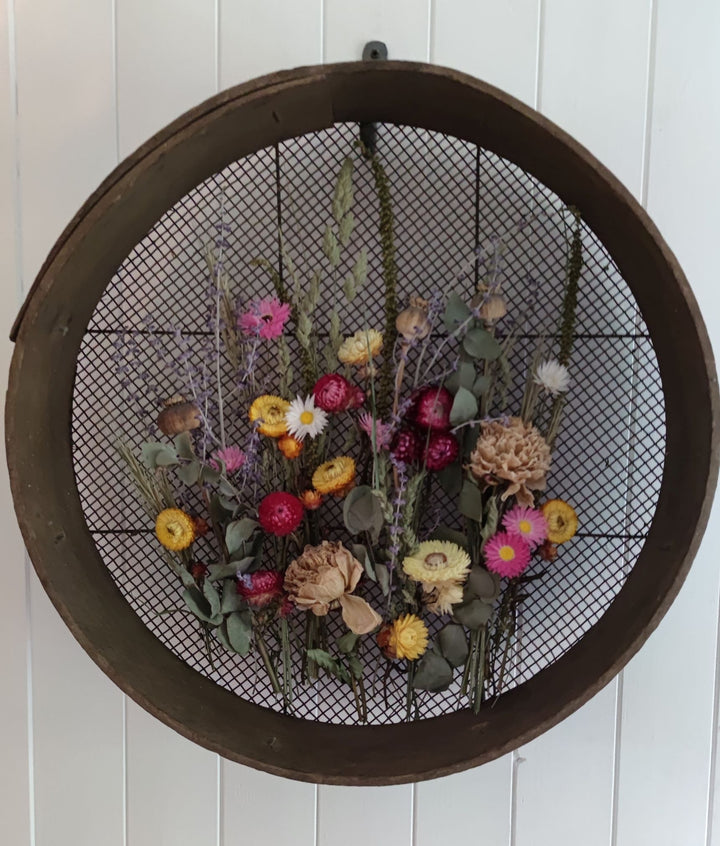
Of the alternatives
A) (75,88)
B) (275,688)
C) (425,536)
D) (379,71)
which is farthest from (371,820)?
(75,88)

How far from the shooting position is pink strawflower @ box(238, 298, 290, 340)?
64 cm

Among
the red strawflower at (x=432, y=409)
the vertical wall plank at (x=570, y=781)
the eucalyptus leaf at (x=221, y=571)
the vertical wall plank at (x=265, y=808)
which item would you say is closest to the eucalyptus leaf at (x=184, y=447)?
the eucalyptus leaf at (x=221, y=571)

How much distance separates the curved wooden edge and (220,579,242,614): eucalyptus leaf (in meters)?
0.10

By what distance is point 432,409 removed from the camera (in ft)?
2.04

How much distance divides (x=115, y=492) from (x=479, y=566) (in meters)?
0.41

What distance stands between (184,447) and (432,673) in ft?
1.06

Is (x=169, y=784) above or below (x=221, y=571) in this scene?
below

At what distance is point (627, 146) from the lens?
734mm

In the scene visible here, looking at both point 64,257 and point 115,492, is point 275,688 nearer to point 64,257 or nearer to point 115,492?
point 115,492

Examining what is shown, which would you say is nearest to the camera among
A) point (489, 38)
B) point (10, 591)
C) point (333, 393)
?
point (333, 393)

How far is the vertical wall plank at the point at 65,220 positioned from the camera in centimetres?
76

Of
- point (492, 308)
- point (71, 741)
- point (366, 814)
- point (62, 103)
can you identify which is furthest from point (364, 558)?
point (62, 103)

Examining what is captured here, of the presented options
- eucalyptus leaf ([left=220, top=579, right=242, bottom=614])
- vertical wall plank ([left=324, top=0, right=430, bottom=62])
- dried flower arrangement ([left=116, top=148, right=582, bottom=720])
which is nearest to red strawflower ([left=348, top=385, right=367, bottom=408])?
dried flower arrangement ([left=116, top=148, right=582, bottom=720])

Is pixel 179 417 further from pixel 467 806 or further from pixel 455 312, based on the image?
pixel 467 806
